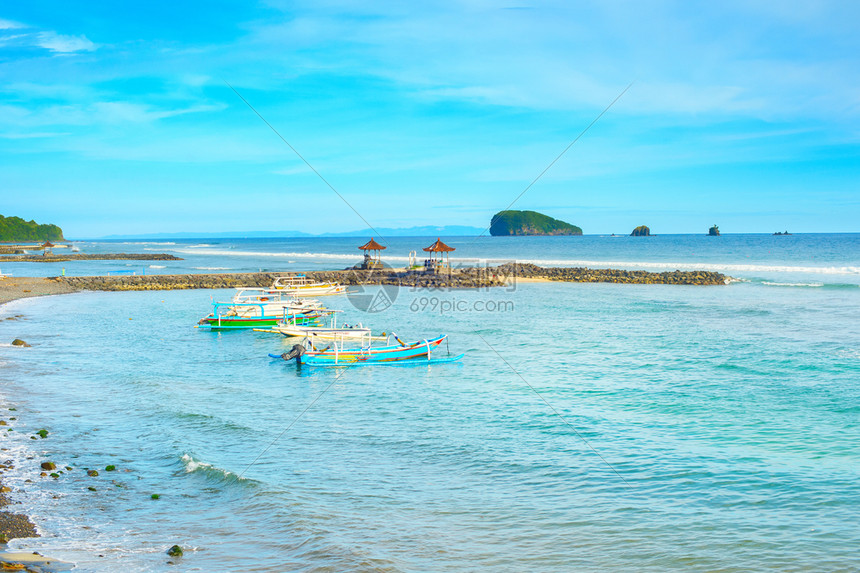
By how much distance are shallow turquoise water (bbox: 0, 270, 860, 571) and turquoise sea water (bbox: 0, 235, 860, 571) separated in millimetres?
52

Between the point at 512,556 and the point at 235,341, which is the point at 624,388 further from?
the point at 235,341

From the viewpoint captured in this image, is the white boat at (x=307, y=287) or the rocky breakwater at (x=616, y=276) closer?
the white boat at (x=307, y=287)

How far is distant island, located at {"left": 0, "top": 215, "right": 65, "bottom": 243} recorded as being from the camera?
563ft

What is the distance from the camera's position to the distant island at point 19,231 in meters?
172

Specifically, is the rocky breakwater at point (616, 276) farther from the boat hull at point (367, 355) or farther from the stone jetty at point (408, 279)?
the boat hull at point (367, 355)

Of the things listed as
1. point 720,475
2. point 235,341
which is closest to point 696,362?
point 720,475

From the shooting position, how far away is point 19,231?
7200 inches

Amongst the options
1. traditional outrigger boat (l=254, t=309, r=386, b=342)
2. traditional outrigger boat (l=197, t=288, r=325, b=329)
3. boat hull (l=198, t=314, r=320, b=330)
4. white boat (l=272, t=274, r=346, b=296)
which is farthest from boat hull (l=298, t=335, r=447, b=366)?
white boat (l=272, t=274, r=346, b=296)

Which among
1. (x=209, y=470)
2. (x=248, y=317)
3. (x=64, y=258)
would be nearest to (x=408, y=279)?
(x=248, y=317)

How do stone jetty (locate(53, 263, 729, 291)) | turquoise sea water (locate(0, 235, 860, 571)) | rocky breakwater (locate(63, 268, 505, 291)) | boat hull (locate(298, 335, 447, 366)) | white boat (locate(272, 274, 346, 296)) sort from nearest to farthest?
1. turquoise sea water (locate(0, 235, 860, 571))
2. boat hull (locate(298, 335, 447, 366))
3. white boat (locate(272, 274, 346, 296))
4. rocky breakwater (locate(63, 268, 505, 291))
5. stone jetty (locate(53, 263, 729, 291))

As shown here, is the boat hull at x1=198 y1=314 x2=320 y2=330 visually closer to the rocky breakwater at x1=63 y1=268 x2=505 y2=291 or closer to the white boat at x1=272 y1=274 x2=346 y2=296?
the white boat at x1=272 y1=274 x2=346 y2=296

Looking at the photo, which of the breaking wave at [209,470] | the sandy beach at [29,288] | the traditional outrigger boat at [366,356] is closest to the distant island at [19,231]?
the sandy beach at [29,288]

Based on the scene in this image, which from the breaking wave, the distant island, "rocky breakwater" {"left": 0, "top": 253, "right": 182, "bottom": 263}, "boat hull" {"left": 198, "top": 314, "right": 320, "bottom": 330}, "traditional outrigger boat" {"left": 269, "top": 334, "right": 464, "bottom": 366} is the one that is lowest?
Answer: the breaking wave

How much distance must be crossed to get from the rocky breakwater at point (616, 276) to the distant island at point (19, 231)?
167466mm
